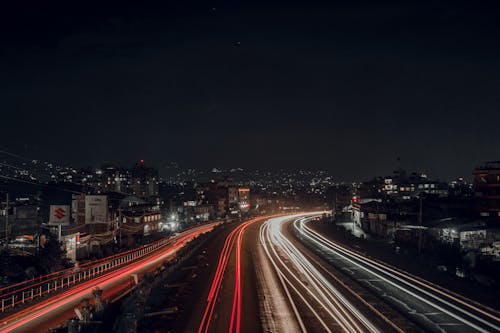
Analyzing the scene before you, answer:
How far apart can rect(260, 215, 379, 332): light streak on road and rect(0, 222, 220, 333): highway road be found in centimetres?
1362

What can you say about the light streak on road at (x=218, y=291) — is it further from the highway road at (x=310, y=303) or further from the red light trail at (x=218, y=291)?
the highway road at (x=310, y=303)

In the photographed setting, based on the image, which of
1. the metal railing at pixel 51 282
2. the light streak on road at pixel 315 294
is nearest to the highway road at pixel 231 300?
the light streak on road at pixel 315 294

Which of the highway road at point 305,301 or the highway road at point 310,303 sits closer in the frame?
the highway road at point 310,303

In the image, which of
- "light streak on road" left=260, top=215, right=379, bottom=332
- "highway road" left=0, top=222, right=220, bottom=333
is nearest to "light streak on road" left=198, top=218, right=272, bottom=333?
"light streak on road" left=260, top=215, right=379, bottom=332

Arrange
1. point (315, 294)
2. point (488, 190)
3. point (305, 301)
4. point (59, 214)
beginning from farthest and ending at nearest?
Result: point (488, 190)
point (59, 214)
point (315, 294)
point (305, 301)

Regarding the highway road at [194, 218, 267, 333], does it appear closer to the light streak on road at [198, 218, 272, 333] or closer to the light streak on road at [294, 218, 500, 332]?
the light streak on road at [198, 218, 272, 333]

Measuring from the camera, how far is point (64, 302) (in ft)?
91.0

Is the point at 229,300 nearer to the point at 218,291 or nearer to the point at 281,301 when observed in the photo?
the point at 218,291

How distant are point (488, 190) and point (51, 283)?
64.3m

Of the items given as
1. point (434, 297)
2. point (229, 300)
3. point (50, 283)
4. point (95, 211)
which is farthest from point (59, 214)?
point (434, 297)

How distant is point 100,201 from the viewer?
55062 millimetres

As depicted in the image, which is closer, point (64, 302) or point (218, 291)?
point (64, 302)

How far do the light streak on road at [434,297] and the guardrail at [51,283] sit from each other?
24.3 m

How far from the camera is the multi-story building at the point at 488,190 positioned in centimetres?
6569
